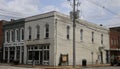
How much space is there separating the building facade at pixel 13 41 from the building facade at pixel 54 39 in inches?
67.5

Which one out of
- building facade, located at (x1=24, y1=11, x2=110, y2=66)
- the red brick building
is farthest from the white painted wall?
the red brick building

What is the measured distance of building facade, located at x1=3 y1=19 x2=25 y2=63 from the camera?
48.4m

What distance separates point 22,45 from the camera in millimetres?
47969

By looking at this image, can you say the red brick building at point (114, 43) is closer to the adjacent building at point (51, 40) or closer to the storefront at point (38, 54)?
the adjacent building at point (51, 40)

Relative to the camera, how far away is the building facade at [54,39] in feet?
138

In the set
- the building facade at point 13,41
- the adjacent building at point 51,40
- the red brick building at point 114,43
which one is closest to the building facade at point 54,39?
the adjacent building at point 51,40

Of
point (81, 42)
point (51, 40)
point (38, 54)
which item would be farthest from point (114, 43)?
point (51, 40)

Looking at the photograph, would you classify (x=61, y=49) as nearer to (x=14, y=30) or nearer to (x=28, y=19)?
(x=28, y=19)

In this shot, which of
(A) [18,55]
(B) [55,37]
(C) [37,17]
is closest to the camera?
(B) [55,37]

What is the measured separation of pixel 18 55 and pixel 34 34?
6402 mm

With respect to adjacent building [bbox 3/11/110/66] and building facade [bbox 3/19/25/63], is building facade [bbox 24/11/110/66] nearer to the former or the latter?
adjacent building [bbox 3/11/110/66]

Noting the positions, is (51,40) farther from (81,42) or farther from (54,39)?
(81,42)

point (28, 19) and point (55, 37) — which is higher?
point (28, 19)

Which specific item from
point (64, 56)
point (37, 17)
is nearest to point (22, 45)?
point (37, 17)
